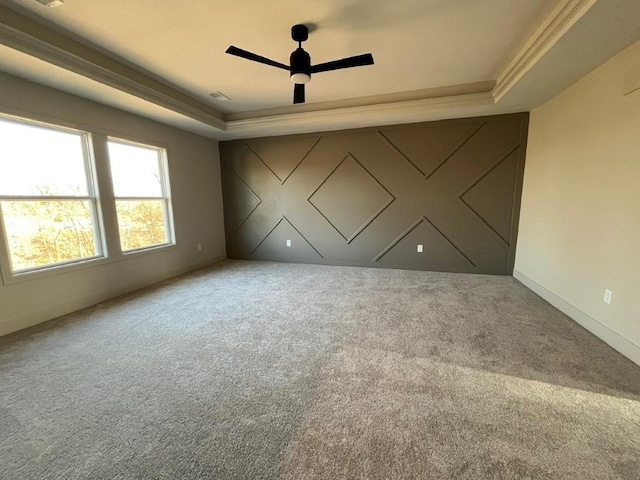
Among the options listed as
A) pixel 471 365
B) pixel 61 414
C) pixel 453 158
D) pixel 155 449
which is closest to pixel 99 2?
pixel 61 414

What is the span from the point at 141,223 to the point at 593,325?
216 inches

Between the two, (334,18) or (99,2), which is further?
(334,18)

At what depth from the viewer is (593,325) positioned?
2.42 meters

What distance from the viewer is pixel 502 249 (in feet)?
13.6

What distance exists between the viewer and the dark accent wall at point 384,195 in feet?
13.3

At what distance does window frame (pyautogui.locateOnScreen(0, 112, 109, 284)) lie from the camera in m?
2.49

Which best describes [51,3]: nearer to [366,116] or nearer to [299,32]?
[299,32]

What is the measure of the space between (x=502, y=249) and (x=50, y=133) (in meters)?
6.11

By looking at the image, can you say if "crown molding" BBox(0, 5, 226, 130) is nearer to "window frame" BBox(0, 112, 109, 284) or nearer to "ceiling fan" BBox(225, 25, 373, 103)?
"window frame" BBox(0, 112, 109, 284)

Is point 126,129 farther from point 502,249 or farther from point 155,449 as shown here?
point 502,249

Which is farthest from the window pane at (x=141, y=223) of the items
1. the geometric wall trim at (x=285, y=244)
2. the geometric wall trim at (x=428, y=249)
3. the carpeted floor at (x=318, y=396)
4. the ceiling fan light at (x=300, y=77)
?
the geometric wall trim at (x=428, y=249)

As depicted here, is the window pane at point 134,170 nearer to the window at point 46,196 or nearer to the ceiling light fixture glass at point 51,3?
the window at point 46,196

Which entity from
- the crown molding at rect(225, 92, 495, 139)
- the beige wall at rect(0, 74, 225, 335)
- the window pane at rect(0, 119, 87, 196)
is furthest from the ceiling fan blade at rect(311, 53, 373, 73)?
the window pane at rect(0, 119, 87, 196)

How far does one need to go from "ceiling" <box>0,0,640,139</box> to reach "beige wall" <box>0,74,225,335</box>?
224 millimetres
